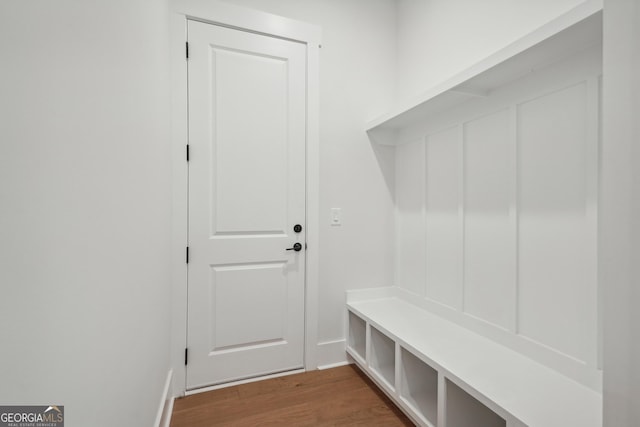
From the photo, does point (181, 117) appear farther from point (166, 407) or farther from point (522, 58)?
point (522, 58)

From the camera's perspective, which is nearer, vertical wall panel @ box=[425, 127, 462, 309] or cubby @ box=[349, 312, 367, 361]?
vertical wall panel @ box=[425, 127, 462, 309]

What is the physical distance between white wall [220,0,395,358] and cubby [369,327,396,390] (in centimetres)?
35

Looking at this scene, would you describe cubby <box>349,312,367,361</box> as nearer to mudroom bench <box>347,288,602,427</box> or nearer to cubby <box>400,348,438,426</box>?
mudroom bench <box>347,288,602,427</box>

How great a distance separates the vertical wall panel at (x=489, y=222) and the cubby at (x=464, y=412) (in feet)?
1.34

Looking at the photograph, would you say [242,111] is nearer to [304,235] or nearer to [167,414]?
[304,235]

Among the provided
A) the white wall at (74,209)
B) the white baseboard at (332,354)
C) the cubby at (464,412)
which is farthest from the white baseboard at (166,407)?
the cubby at (464,412)

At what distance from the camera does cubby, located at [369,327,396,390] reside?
1.86 m

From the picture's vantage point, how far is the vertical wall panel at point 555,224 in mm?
1154

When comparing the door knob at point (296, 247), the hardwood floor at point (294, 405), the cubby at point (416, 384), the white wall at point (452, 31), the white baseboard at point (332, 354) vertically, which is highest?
the white wall at point (452, 31)

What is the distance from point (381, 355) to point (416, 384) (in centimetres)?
34

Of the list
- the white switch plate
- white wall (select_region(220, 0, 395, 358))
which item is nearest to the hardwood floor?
white wall (select_region(220, 0, 395, 358))

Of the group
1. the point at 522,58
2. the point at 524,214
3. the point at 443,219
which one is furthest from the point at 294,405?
the point at 522,58

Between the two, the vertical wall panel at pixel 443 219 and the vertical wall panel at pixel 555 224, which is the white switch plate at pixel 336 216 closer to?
the vertical wall panel at pixel 443 219

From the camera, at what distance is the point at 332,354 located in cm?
214
